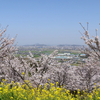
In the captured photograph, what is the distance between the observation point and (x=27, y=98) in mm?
4254

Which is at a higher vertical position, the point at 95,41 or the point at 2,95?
the point at 95,41

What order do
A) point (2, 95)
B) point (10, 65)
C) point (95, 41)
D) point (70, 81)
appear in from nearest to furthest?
point (2, 95) < point (95, 41) < point (10, 65) < point (70, 81)

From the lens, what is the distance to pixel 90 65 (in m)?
8.13

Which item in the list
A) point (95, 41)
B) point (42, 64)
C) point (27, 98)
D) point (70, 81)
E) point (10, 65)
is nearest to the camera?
point (27, 98)

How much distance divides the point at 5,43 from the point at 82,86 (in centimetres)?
595

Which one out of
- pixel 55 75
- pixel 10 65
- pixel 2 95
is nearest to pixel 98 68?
pixel 55 75

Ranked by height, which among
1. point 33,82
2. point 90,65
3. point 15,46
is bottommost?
point 33,82

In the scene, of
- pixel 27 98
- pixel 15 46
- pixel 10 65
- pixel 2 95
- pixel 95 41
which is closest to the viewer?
pixel 27 98

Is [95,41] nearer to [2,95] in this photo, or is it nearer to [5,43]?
[2,95]

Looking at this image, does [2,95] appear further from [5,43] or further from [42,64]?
[5,43]

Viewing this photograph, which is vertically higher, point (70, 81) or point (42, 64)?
point (42, 64)

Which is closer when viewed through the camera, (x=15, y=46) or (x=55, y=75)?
(x=55, y=75)

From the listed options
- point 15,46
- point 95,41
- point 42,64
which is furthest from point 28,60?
point 95,41

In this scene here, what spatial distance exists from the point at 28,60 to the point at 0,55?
1.92 meters
